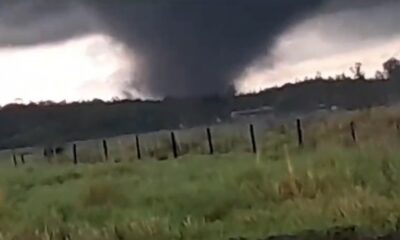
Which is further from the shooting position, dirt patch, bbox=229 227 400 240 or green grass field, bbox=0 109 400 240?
green grass field, bbox=0 109 400 240

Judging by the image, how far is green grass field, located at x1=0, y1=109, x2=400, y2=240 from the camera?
1388 centimetres

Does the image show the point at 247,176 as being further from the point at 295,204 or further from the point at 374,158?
the point at 295,204

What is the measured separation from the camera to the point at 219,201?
16.9 metres

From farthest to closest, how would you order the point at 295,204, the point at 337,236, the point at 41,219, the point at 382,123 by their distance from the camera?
the point at 382,123 → the point at 41,219 → the point at 295,204 → the point at 337,236

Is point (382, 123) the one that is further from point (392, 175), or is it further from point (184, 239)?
point (184, 239)

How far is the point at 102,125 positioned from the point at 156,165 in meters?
74.8

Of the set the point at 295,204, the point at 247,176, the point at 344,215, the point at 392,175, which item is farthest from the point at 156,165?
the point at 344,215

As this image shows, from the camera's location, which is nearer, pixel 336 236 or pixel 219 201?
pixel 336 236

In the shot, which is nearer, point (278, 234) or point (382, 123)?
point (278, 234)

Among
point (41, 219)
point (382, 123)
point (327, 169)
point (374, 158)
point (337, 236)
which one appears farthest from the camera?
point (382, 123)

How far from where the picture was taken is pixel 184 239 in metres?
13.5

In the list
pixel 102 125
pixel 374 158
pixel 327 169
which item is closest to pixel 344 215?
pixel 327 169

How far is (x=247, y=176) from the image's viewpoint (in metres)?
19.2

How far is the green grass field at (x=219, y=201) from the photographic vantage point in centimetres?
1388
